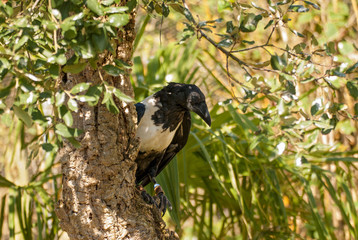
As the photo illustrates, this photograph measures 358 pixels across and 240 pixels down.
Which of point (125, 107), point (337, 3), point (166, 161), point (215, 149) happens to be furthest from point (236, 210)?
point (337, 3)

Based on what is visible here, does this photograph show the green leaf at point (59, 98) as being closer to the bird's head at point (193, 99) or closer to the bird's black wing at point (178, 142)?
the bird's head at point (193, 99)

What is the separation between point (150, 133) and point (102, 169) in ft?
2.18

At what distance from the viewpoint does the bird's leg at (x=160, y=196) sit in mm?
2039

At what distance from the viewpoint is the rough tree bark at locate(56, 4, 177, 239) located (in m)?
1.41

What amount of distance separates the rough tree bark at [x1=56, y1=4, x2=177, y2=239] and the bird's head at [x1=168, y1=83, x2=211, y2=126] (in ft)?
1.64

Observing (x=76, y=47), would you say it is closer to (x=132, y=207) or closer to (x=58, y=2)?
(x=58, y=2)

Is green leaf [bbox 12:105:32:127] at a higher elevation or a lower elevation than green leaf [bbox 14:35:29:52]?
lower

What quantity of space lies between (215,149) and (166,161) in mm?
348

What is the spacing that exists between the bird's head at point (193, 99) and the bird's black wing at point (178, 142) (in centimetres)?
12

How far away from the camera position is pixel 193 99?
6.54 feet

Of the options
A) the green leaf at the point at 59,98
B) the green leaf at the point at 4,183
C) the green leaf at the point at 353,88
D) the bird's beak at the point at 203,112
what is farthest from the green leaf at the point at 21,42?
the green leaf at the point at 4,183

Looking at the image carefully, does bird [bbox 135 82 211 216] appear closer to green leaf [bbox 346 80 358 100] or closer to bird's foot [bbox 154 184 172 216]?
bird's foot [bbox 154 184 172 216]

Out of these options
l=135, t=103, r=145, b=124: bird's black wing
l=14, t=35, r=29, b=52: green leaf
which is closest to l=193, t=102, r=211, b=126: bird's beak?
l=135, t=103, r=145, b=124: bird's black wing

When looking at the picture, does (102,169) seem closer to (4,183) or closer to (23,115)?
(23,115)
